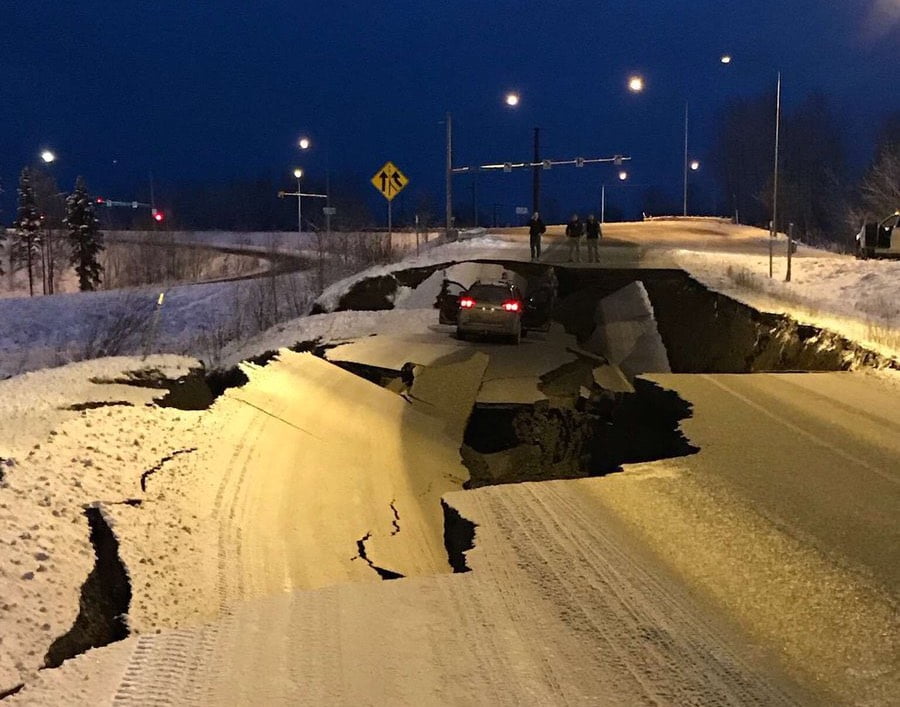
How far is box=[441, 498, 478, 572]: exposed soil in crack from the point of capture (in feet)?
20.2

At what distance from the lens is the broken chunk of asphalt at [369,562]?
263 inches

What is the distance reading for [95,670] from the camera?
426cm

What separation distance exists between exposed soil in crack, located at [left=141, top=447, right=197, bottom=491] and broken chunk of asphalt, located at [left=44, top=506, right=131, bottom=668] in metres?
1.01

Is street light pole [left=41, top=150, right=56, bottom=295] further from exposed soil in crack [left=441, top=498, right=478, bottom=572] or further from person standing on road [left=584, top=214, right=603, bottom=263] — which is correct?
exposed soil in crack [left=441, top=498, right=478, bottom=572]

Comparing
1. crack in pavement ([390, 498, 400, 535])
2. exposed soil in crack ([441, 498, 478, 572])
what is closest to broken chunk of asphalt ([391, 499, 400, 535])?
crack in pavement ([390, 498, 400, 535])

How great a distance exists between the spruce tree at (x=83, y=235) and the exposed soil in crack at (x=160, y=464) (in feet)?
256

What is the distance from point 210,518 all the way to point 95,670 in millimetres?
2898

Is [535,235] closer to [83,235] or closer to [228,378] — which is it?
[228,378]

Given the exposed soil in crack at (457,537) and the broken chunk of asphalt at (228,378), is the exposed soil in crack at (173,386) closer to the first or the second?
the broken chunk of asphalt at (228,378)

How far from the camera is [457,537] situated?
6.67 metres

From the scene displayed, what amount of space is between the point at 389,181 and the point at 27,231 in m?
65.4

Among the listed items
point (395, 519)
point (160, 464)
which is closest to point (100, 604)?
point (160, 464)

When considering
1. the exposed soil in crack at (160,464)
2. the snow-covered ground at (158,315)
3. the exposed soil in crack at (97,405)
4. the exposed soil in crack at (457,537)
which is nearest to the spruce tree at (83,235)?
the snow-covered ground at (158,315)

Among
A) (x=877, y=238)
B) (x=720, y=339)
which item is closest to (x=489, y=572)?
(x=720, y=339)
